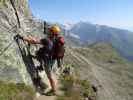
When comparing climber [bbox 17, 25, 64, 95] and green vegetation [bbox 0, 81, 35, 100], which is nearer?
green vegetation [bbox 0, 81, 35, 100]

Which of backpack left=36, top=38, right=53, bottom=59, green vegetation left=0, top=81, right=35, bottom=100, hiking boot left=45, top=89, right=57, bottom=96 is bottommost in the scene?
hiking boot left=45, top=89, right=57, bottom=96

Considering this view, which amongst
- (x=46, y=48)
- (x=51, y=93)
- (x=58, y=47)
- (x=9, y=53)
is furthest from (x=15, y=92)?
(x=58, y=47)

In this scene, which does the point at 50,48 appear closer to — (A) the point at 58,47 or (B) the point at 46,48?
(B) the point at 46,48

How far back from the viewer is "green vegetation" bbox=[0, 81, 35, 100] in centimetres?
1398

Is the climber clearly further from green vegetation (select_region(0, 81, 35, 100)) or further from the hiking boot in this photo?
green vegetation (select_region(0, 81, 35, 100))

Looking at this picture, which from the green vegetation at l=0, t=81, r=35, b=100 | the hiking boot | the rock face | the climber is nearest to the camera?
the green vegetation at l=0, t=81, r=35, b=100

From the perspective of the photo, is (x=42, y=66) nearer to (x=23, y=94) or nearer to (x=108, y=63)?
(x=23, y=94)

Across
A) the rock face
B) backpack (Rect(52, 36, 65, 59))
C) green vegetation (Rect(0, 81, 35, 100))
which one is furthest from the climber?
green vegetation (Rect(0, 81, 35, 100))

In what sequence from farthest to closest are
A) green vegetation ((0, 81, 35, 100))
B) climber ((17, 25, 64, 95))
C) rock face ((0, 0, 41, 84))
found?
1. climber ((17, 25, 64, 95))
2. rock face ((0, 0, 41, 84))
3. green vegetation ((0, 81, 35, 100))

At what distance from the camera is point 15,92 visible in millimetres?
14766

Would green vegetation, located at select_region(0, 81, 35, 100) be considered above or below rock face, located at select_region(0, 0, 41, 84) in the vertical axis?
below

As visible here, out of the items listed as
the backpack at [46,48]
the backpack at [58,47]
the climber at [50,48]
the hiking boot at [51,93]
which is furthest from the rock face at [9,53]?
the backpack at [58,47]

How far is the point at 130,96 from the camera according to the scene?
123750 millimetres

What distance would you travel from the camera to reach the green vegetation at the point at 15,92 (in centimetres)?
1398
